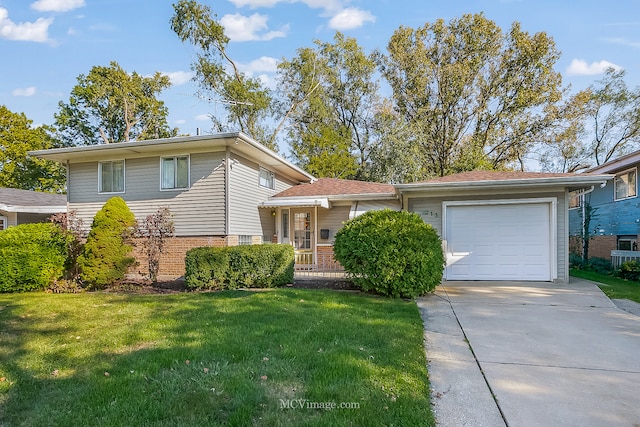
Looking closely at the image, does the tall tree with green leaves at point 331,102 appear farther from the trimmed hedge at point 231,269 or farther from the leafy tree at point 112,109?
the trimmed hedge at point 231,269

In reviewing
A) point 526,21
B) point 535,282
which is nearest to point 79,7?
point 535,282

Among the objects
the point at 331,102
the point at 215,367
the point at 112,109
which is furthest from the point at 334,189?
the point at 112,109

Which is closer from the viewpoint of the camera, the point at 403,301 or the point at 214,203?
the point at 403,301

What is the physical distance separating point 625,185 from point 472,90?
11.8 meters

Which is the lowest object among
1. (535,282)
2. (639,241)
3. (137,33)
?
(535,282)

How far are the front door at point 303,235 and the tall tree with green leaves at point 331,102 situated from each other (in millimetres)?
12197

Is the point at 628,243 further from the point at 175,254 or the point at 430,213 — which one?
the point at 175,254

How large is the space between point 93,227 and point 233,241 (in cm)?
394

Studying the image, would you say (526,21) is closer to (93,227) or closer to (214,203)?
(214,203)

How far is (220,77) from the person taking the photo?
1031 inches

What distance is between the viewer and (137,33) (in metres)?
12.9

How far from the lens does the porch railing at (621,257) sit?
12055 millimetres

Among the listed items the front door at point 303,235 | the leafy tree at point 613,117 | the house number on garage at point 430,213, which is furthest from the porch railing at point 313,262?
the leafy tree at point 613,117

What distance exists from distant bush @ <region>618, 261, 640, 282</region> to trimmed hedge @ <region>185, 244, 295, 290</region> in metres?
11.0
